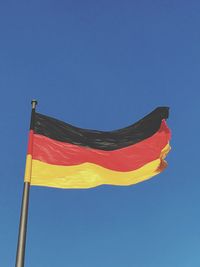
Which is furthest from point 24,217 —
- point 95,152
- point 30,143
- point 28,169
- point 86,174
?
point 95,152

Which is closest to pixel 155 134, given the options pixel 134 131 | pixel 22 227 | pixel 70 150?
pixel 134 131

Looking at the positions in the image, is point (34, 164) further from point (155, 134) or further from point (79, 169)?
point (155, 134)

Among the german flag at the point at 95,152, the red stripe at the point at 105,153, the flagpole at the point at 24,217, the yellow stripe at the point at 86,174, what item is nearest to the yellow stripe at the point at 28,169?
the flagpole at the point at 24,217

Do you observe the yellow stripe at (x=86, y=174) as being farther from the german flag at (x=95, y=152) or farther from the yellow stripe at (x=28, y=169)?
the yellow stripe at (x=28, y=169)

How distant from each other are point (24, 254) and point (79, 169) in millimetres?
4943

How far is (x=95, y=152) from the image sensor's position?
49.3 feet

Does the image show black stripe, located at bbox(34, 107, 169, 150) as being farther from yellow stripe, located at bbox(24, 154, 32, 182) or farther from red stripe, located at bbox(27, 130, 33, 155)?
yellow stripe, located at bbox(24, 154, 32, 182)

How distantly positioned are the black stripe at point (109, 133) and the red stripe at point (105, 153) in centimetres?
16

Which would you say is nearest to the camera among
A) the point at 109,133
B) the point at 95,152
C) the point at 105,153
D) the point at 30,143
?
the point at 30,143

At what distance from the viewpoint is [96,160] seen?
14859 mm

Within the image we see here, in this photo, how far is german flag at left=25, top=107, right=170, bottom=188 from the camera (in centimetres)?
1348

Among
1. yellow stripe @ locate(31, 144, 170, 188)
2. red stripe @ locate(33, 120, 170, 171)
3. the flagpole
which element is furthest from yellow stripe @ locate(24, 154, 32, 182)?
red stripe @ locate(33, 120, 170, 171)

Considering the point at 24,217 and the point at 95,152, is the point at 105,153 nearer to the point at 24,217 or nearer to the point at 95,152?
the point at 95,152

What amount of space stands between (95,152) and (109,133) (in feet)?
3.41
